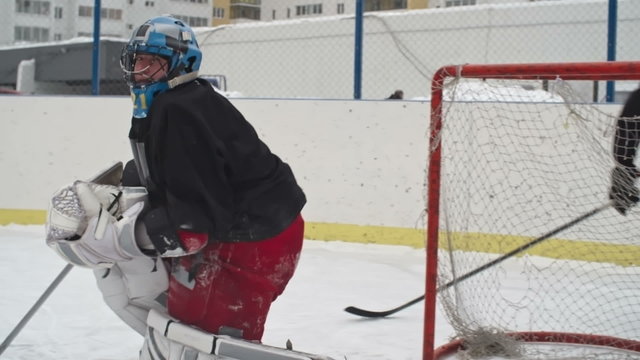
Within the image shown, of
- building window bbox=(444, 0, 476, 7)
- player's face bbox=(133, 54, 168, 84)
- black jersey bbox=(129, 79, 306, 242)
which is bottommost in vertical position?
black jersey bbox=(129, 79, 306, 242)

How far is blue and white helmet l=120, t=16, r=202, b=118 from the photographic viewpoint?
1.68 metres

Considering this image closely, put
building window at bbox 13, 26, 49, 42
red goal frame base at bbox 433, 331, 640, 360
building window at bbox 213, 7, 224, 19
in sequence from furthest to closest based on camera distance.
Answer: building window at bbox 213, 7, 224, 19 < building window at bbox 13, 26, 49, 42 < red goal frame base at bbox 433, 331, 640, 360

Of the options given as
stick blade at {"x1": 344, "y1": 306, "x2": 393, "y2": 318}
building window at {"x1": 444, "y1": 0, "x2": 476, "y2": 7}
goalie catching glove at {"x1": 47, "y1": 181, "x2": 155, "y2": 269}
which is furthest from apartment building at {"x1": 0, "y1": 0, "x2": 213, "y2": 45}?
goalie catching glove at {"x1": 47, "y1": 181, "x2": 155, "y2": 269}

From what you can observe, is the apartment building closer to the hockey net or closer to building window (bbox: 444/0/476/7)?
the hockey net

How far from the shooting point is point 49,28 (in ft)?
29.2

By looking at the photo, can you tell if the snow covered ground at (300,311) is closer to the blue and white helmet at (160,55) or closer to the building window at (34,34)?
the blue and white helmet at (160,55)

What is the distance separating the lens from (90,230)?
1565mm

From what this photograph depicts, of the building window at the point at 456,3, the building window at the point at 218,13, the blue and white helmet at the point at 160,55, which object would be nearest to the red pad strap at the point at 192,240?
the blue and white helmet at the point at 160,55

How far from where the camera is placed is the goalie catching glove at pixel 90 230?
5.12 ft

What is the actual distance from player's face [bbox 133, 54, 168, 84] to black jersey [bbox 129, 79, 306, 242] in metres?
0.09

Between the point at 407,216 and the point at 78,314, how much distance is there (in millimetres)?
2365

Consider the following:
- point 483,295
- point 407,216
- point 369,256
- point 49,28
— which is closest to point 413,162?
point 407,216

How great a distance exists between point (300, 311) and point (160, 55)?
1.85m

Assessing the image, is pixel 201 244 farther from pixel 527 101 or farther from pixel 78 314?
pixel 527 101
